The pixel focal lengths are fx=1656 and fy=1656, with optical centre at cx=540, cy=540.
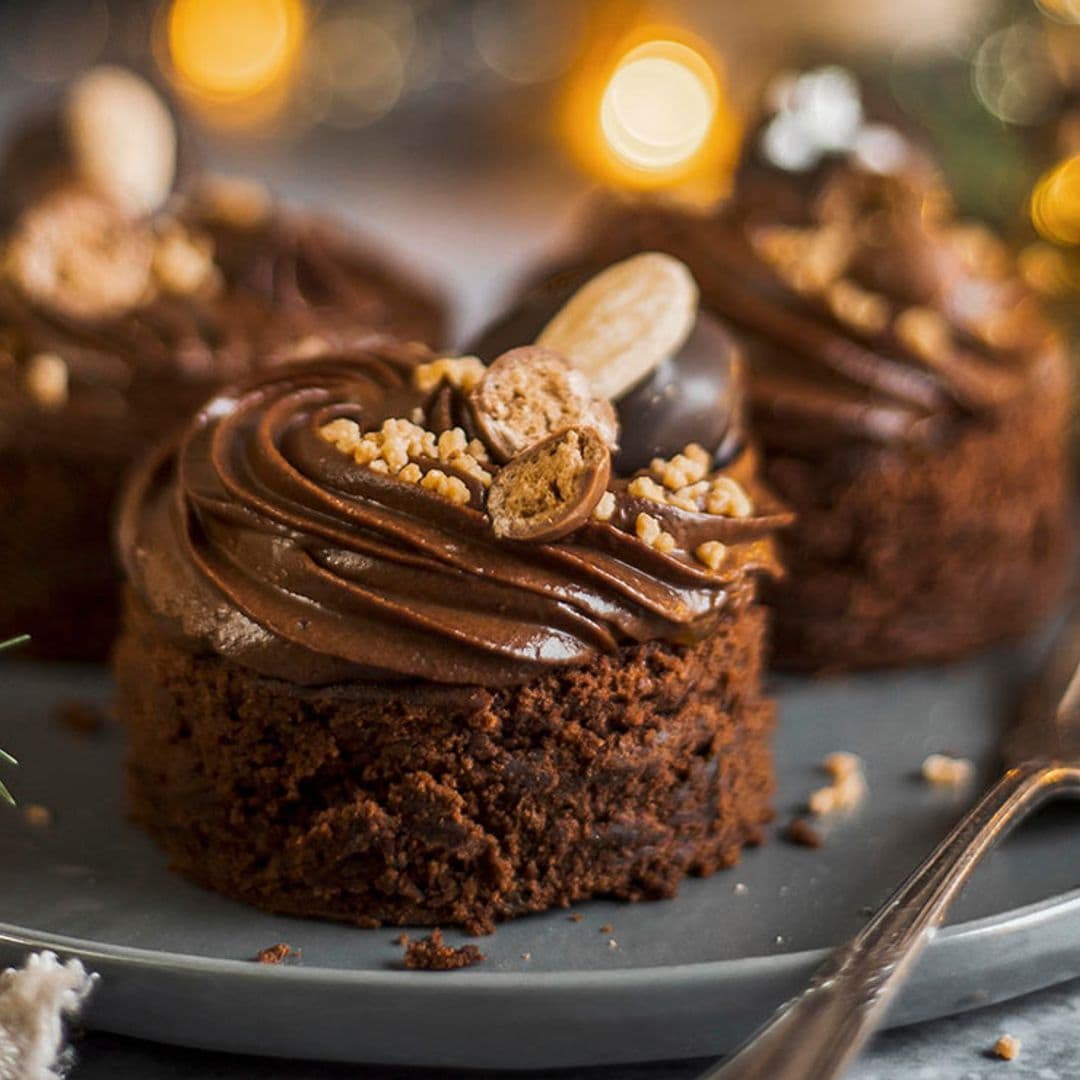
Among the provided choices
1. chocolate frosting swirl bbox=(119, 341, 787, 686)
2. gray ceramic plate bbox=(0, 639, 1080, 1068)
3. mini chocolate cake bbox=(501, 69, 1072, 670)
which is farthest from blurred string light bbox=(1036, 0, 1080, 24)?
chocolate frosting swirl bbox=(119, 341, 787, 686)

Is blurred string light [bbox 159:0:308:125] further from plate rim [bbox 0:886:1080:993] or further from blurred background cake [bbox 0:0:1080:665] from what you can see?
plate rim [bbox 0:886:1080:993]

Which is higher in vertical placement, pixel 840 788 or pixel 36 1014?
pixel 840 788

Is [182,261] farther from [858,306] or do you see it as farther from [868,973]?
[868,973]

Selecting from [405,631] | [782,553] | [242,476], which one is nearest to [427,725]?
[405,631]

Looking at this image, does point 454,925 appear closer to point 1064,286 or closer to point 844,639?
point 844,639

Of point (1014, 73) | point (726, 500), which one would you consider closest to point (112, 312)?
point (726, 500)
